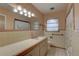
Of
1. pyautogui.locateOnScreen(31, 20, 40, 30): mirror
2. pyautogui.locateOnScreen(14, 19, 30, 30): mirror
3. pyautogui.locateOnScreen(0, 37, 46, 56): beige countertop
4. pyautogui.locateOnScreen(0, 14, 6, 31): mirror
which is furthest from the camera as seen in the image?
pyautogui.locateOnScreen(31, 20, 40, 30): mirror

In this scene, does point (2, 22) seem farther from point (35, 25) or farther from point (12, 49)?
point (35, 25)

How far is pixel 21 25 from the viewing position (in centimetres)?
150

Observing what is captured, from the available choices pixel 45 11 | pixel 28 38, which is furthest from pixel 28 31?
pixel 45 11

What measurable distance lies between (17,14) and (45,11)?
0.40 m

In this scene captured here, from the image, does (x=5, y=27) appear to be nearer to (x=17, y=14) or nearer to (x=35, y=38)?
(x=17, y=14)

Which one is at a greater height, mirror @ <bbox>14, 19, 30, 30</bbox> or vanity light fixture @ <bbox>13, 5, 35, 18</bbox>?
vanity light fixture @ <bbox>13, 5, 35, 18</bbox>

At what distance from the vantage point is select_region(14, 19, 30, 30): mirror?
1380 mm

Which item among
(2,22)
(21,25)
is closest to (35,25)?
(21,25)

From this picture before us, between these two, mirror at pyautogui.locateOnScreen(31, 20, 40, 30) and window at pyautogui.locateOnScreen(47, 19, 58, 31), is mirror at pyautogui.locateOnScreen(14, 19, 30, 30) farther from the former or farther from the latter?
window at pyautogui.locateOnScreen(47, 19, 58, 31)

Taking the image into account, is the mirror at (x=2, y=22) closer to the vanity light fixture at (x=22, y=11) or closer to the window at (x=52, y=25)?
the vanity light fixture at (x=22, y=11)

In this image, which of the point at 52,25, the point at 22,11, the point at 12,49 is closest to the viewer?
the point at 12,49

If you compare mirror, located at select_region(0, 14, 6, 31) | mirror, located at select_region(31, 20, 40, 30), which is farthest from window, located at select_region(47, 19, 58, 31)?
mirror, located at select_region(0, 14, 6, 31)

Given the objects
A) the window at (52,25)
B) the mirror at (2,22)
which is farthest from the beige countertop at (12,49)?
the window at (52,25)

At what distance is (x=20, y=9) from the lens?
149cm
